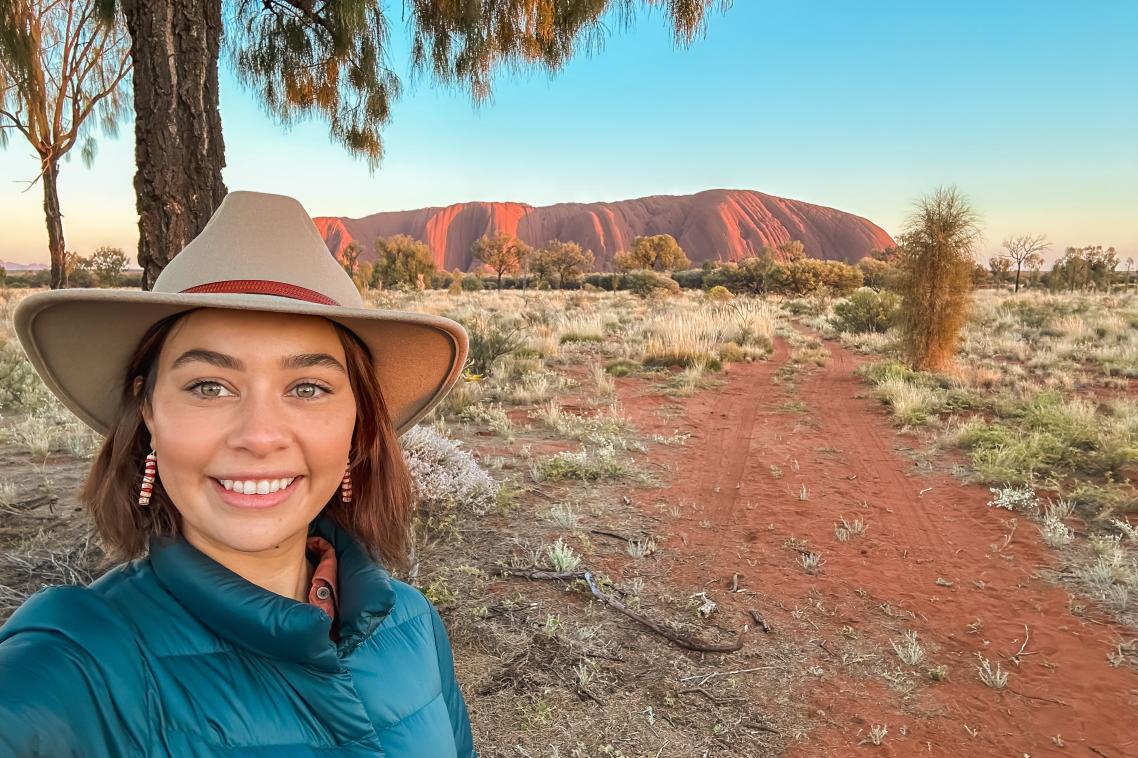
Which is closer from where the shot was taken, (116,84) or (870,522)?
(870,522)

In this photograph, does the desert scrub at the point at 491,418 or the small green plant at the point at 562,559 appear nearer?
the small green plant at the point at 562,559

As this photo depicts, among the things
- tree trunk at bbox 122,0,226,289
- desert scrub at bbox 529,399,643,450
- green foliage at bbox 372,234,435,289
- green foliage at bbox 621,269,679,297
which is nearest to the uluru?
green foliage at bbox 372,234,435,289

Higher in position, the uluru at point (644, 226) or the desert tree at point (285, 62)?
the uluru at point (644, 226)

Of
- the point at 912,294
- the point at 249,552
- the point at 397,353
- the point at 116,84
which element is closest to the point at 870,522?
the point at 397,353

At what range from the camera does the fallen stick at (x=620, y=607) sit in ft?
11.2

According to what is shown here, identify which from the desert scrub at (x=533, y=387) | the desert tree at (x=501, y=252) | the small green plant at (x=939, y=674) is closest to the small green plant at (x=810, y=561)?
the small green plant at (x=939, y=674)

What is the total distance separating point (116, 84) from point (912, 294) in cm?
1586

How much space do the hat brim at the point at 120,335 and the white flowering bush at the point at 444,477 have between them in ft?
10.1

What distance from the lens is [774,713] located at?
298 centimetres

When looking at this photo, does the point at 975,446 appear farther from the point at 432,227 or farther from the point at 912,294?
the point at 432,227

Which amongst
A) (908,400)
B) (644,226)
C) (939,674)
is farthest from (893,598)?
(644,226)

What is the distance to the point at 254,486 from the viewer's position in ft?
3.59

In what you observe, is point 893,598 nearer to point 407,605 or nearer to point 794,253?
point 407,605

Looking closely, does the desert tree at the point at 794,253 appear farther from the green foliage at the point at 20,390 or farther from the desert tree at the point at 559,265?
the green foliage at the point at 20,390
